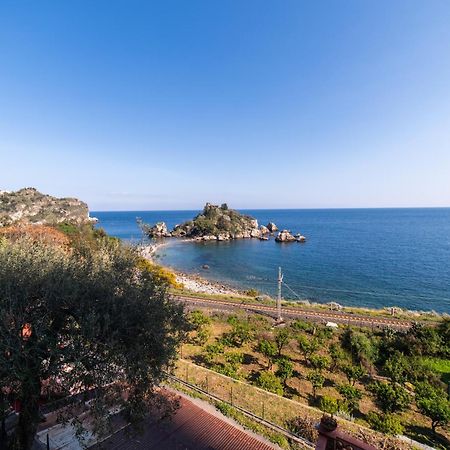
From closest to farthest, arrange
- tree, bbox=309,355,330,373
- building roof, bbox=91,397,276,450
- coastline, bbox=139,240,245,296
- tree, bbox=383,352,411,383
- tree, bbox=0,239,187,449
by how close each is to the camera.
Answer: tree, bbox=0,239,187,449
building roof, bbox=91,397,276,450
tree, bbox=383,352,411,383
tree, bbox=309,355,330,373
coastline, bbox=139,240,245,296

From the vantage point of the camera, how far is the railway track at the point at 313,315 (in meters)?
30.5

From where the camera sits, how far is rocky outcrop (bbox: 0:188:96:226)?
72.1 metres

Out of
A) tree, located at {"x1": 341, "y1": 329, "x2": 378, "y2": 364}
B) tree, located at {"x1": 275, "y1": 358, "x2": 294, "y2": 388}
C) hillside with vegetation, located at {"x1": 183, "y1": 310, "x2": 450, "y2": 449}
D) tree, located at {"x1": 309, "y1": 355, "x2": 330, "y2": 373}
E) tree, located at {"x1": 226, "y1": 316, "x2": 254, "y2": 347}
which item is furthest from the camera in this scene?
tree, located at {"x1": 226, "y1": 316, "x2": 254, "y2": 347}

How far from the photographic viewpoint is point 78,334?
725 centimetres

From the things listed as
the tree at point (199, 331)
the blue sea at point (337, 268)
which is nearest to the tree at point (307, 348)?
the tree at point (199, 331)

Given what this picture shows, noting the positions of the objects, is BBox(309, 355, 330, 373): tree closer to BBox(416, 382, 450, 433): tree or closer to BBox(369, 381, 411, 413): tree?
BBox(369, 381, 411, 413): tree

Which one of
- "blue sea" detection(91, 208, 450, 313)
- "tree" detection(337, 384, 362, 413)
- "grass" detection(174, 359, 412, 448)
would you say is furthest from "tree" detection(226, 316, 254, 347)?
"blue sea" detection(91, 208, 450, 313)

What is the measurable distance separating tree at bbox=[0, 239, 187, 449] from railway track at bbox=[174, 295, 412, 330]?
842 inches

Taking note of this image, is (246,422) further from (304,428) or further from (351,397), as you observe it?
(351,397)

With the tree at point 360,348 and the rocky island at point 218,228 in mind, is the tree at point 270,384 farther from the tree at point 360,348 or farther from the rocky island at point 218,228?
the rocky island at point 218,228

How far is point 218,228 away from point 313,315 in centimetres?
8688

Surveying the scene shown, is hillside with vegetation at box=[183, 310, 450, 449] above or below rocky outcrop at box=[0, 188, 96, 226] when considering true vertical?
below

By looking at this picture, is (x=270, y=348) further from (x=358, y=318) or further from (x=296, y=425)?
(x=358, y=318)

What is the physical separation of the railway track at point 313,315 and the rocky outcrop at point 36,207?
151ft
